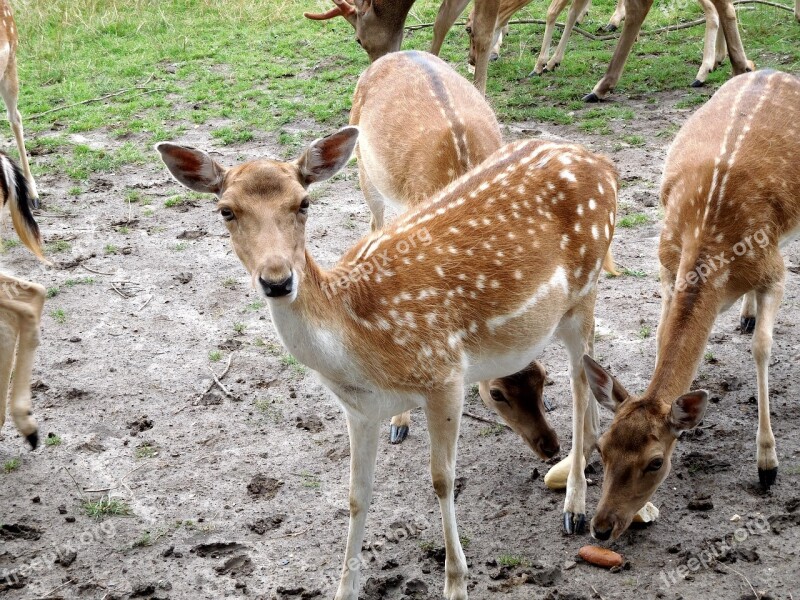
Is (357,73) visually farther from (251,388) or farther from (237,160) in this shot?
(251,388)

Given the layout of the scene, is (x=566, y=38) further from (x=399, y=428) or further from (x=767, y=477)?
(x=767, y=477)

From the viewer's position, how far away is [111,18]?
44.6 feet

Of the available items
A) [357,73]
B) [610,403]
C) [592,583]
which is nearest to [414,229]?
[610,403]

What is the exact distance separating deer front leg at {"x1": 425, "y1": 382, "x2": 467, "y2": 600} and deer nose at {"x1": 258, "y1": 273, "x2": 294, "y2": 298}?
0.82 m

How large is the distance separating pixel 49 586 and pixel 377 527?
150cm

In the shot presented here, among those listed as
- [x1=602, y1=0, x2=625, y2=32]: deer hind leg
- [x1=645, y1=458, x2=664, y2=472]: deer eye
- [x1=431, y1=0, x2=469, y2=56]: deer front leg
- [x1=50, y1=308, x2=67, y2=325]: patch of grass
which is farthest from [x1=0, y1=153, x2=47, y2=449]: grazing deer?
[x1=602, y1=0, x2=625, y2=32]: deer hind leg

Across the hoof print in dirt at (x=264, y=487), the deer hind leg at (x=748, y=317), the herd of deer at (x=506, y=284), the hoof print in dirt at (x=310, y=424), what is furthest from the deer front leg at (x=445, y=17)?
the hoof print in dirt at (x=264, y=487)

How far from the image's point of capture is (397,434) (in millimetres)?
5320

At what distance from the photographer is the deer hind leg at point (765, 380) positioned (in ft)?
15.3

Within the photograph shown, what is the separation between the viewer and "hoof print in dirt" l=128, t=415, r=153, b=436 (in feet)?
17.8

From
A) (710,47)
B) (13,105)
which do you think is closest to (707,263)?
(710,47)

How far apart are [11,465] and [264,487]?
4.53 feet

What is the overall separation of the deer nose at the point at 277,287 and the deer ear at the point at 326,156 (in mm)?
674

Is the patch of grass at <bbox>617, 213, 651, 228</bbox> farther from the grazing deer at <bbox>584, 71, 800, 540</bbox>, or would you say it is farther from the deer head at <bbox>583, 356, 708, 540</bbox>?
the deer head at <bbox>583, 356, 708, 540</bbox>
